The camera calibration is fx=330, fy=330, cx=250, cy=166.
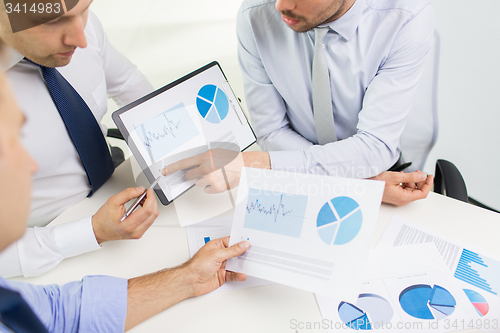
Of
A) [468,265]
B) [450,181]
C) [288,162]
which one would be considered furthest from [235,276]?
[450,181]

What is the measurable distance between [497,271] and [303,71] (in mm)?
797

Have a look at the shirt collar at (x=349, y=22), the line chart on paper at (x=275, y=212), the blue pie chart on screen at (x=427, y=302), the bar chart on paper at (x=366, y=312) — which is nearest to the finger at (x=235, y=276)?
the line chart on paper at (x=275, y=212)

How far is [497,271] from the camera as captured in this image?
0.79 metres

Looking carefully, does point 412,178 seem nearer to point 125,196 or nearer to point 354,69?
point 354,69

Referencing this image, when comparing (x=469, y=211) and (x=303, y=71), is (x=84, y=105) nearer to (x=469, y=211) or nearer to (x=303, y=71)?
(x=303, y=71)

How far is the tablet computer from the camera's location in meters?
0.90

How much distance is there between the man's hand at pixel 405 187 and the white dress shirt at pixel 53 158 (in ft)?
2.72

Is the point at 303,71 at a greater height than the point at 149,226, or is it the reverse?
the point at 303,71

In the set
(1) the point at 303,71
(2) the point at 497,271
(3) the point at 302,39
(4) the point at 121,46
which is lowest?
(2) the point at 497,271

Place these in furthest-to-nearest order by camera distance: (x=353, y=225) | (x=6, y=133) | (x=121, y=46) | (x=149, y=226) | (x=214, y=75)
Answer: (x=121, y=46) → (x=214, y=75) → (x=149, y=226) → (x=353, y=225) → (x=6, y=133)

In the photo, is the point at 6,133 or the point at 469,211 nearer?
the point at 6,133

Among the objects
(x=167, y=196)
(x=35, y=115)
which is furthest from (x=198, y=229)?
(x=35, y=115)

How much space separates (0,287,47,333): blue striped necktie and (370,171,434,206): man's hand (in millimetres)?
879

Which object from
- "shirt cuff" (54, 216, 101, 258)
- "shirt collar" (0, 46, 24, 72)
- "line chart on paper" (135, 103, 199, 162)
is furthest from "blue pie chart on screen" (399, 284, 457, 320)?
"shirt collar" (0, 46, 24, 72)
